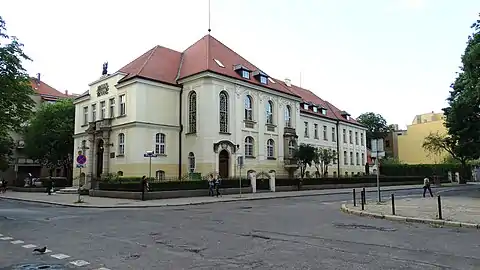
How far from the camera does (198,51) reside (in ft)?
149

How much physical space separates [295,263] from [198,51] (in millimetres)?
39748

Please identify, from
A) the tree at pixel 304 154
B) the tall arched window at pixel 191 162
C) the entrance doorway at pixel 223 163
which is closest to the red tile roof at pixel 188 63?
the tree at pixel 304 154

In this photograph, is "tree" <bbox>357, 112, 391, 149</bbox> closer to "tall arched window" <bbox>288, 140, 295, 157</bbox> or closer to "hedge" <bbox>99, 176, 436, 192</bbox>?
"hedge" <bbox>99, 176, 436, 192</bbox>

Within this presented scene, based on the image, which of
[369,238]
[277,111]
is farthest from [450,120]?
[369,238]

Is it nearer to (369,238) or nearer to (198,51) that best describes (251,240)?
(369,238)

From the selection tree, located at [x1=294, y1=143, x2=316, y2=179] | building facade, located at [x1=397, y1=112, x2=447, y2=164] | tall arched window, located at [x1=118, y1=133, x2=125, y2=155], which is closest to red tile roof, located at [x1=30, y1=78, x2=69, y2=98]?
tall arched window, located at [x1=118, y1=133, x2=125, y2=155]

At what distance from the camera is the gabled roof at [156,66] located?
134 feet

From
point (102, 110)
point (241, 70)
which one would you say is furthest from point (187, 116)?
point (102, 110)

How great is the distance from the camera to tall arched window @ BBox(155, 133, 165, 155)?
40.7 m

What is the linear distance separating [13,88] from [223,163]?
23350mm

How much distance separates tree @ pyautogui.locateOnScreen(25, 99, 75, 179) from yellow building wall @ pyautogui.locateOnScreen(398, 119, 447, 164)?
69.3 m

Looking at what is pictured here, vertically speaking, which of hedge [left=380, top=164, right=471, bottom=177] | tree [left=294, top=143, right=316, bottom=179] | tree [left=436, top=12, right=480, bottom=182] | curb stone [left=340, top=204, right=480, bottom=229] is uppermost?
tree [left=436, top=12, right=480, bottom=182]

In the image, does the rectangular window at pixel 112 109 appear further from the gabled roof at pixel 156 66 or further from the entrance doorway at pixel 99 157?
the gabled roof at pixel 156 66

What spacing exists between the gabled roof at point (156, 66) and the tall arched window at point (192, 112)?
2.45 m
